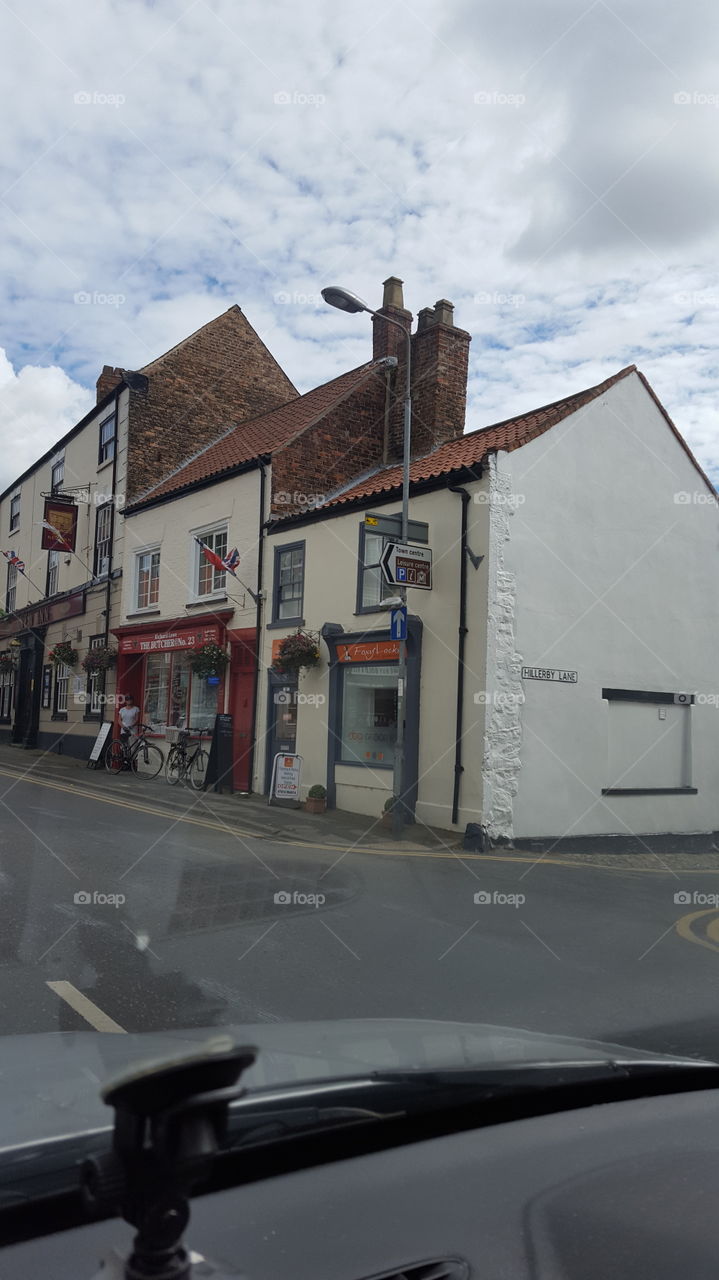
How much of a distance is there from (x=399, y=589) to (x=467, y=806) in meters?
3.52

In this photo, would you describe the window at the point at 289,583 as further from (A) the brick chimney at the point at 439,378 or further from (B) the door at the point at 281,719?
(A) the brick chimney at the point at 439,378

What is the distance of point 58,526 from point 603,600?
16956 millimetres

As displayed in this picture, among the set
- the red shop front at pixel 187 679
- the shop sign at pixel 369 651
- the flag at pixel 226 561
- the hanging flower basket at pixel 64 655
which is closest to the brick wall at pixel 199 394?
the red shop front at pixel 187 679

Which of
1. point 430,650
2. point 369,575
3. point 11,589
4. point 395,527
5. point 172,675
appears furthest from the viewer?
point 11,589

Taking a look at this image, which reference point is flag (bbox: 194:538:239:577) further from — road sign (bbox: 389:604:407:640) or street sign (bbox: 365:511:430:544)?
road sign (bbox: 389:604:407:640)

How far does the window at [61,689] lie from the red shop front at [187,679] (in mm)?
4507

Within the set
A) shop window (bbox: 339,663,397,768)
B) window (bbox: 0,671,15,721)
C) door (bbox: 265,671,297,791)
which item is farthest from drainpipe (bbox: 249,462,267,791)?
window (bbox: 0,671,15,721)

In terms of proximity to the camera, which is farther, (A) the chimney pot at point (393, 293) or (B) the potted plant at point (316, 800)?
(A) the chimney pot at point (393, 293)

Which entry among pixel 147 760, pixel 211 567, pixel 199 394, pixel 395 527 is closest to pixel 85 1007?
pixel 395 527

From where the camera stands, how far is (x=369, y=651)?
1571 cm

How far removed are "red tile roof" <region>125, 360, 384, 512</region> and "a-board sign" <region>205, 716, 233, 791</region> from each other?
5.30 meters

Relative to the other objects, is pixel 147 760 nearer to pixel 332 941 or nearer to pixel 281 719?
pixel 281 719

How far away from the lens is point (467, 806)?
1368 cm

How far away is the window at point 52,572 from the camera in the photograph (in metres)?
30.3
